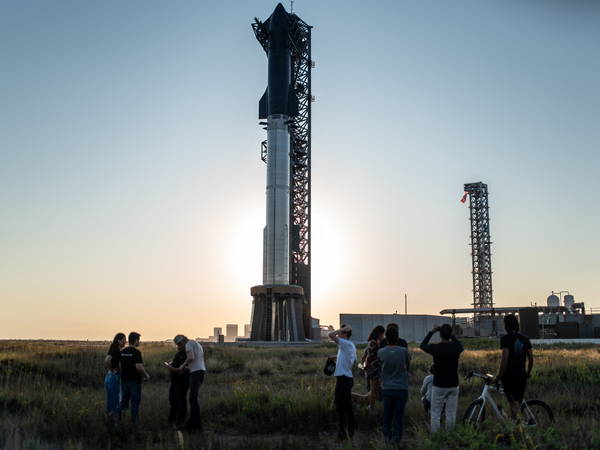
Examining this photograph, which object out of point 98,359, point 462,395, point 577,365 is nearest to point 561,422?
point 462,395

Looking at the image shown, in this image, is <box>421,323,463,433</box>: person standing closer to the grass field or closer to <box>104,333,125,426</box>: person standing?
the grass field

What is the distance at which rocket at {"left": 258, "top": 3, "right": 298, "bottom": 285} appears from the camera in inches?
2037

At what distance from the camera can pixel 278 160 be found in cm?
5234

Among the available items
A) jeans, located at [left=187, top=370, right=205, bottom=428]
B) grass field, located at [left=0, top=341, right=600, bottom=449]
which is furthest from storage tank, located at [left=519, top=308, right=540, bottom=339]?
jeans, located at [left=187, top=370, right=205, bottom=428]

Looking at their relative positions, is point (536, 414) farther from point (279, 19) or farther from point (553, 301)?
point (553, 301)

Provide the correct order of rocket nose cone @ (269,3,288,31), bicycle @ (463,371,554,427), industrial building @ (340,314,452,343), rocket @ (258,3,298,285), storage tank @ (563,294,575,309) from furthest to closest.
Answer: storage tank @ (563,294,575,309) < industrial building @ (340,314,452,343) < rocket nose cone @ (269,3,288,31) < rocket @ (258,3,298,285) < bicycle @ (463,371,554,427)

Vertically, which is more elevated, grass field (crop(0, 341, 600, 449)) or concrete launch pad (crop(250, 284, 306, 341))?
concrete launch pad (crop(250, 284, 306, 341))

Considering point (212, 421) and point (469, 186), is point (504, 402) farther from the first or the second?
point (469, 186)

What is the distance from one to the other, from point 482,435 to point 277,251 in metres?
42.2

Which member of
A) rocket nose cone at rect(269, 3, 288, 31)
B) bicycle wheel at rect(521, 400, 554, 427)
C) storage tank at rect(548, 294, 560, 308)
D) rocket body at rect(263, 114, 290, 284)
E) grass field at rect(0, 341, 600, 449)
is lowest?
grass field at rect(0, 341, 600, 449)

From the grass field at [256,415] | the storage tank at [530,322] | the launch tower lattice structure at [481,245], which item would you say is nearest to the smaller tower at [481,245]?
the launch tower lattice structure at [481,245]

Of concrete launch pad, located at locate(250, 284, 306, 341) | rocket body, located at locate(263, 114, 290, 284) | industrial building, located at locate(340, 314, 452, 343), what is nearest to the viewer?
concrete launch pad, located at locate(250, 284, 306, 341)

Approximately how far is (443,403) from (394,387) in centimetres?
91

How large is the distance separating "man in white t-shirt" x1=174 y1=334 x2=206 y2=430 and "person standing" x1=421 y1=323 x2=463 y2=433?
16.0 ft
